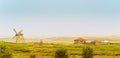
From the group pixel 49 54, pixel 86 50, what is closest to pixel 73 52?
pixel 49 54

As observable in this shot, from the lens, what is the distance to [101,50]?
9700cm

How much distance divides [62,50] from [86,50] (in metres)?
4.44

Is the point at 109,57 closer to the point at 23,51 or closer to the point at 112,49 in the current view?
the point at 112,49

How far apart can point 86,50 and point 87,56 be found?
3.08ft

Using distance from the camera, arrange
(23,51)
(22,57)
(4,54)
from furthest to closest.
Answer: (23,51) < (22,57) < (4,54)

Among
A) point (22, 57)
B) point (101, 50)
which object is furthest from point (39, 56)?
point (101, 50)

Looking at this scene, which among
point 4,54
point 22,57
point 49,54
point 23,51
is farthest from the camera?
point 23,51

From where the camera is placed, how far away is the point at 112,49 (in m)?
98.2

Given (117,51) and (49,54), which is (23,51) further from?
(117,51)

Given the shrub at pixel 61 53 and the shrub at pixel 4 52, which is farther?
the shrub at pixel 61 53

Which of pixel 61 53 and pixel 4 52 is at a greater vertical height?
pixel 4 52

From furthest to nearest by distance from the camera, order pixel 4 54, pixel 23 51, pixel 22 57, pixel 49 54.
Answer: pixel 23 51 < pixel 49 54 < pixel 22 57 < pixel 4 54

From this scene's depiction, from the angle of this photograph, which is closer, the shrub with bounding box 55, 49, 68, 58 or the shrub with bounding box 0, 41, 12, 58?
the shrub with bounding box 0, 41, 12, 58

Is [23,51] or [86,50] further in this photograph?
[23,51]
